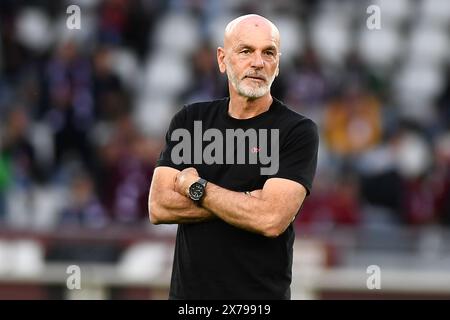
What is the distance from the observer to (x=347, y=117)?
43.2 feet

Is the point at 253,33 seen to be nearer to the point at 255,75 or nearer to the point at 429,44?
the point at 255,75

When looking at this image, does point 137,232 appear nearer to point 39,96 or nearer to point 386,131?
point 39,96

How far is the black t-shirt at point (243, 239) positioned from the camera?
5.07m

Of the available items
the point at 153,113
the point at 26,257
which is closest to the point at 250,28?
the point at 26,257

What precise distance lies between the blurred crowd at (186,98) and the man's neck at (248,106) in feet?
20.5

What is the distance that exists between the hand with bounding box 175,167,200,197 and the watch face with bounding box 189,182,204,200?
0.08ft

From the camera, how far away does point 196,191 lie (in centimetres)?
511

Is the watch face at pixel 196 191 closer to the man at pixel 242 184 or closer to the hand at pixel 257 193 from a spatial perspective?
the man at pixel 242 184

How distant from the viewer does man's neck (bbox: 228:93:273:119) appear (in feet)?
17.1

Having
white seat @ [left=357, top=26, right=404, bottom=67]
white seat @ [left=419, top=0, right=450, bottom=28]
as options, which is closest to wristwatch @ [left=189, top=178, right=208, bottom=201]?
white seat @ [left=357, top=26, right=404, bottom=67]

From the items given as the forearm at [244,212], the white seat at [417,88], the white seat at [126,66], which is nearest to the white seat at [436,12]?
the white seat at [417,88]

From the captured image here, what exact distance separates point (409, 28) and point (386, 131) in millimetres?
2162

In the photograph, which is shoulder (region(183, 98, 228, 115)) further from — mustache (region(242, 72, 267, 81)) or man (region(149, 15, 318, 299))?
mustache (region(242, 72, 267, 81))
